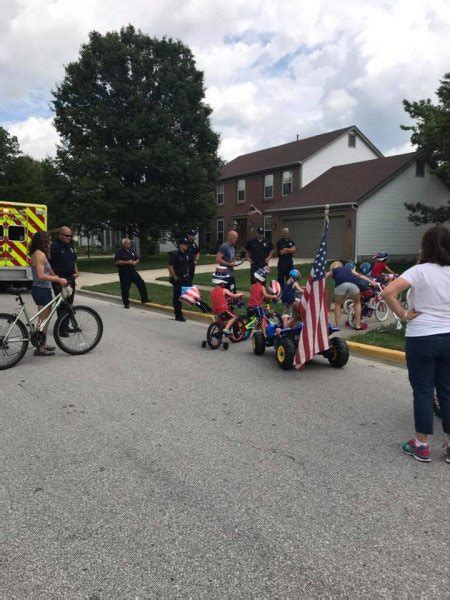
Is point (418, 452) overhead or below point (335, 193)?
below

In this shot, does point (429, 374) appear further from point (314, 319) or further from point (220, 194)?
point (220, 194)

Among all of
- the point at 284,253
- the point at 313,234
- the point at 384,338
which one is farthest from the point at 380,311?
the point at 313,234

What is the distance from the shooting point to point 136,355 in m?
7.40

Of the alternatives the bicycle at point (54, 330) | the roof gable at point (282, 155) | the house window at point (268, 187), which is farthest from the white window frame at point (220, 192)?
the bicycle at point (54, 330)

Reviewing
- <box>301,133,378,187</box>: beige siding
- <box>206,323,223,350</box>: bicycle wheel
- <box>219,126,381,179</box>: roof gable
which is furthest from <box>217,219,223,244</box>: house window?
<box>206,323,223,350</box>: bicycle wheel

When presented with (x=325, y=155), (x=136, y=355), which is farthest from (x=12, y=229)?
(x=325, y=155)

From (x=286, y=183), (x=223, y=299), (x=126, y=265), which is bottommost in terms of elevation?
(x=223, y=299)

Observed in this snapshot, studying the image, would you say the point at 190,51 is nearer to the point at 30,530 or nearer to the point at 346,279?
the point at 346,279

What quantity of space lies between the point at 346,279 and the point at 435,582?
676 centimetres

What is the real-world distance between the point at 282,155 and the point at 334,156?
3.80m

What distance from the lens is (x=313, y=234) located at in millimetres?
28750

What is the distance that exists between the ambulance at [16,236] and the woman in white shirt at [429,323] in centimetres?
1370

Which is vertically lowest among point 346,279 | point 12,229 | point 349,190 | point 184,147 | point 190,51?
point 346,279

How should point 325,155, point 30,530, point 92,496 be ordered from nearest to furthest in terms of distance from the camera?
point 30,530, point 92,496, point 325,155
